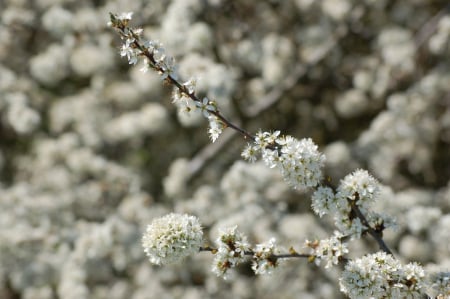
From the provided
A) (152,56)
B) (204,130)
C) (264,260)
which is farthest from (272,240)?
(204,130)

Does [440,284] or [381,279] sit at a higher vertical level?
[440,284]

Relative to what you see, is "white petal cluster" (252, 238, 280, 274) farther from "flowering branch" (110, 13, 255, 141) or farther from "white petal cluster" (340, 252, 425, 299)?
"flowering branch" (110, 13, 255, 141)

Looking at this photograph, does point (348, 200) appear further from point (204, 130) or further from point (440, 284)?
point (204, 130)

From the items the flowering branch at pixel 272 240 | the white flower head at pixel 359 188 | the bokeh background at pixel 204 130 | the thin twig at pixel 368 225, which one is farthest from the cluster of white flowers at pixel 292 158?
the bokeh background at pixel 204 130

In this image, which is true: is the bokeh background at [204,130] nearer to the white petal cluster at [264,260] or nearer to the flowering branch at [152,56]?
the white petal cluster at [264,260]

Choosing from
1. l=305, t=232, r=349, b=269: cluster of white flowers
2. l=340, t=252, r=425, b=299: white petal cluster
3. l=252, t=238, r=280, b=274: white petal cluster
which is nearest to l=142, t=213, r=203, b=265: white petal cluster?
l=252, t=238, r=280, b=274: white petal cluster
